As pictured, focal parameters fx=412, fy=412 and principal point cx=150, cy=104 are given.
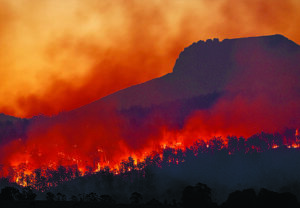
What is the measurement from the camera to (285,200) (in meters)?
109

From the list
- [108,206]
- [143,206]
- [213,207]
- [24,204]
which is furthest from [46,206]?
[213,207]

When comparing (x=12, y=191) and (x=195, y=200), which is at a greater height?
(x=12, y=191)

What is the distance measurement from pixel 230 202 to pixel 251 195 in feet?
22.2

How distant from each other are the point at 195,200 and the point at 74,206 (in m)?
52.9

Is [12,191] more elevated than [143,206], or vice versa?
[12,191]

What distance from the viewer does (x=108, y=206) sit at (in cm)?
8744

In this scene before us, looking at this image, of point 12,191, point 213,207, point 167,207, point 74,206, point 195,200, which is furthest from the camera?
point 12,191

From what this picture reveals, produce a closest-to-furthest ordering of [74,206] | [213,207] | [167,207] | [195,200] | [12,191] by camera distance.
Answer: [74,206]
[167,207]
[213,207]
[195,200]
[12,191]

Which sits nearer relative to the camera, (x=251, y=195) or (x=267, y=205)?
(x=267, y=205)

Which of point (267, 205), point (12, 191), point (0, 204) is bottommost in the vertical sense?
point (267, 205)

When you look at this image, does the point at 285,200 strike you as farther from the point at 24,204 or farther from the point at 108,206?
the point at 24,204

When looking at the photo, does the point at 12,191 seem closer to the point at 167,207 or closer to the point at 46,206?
the point at 46,206

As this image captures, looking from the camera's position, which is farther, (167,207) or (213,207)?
(213,207)

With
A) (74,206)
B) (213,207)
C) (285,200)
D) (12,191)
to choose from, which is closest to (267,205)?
(285,200)
